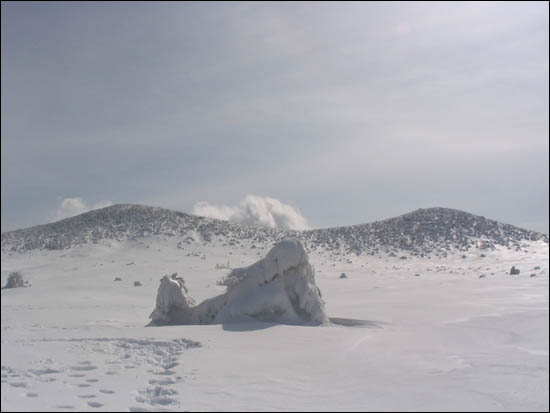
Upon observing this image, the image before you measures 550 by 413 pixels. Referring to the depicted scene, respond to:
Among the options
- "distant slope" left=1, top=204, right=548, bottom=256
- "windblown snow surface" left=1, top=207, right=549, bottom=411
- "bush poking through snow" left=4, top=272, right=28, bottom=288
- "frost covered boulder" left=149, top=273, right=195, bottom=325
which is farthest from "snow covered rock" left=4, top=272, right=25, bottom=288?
"distant slope" left=1, top=204, right=548, bottom=256

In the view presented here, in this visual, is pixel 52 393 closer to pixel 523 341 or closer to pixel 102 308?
pixel 523 341

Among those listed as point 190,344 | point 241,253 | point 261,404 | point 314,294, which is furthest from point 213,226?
point 261,404

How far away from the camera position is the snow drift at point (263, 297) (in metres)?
10.6

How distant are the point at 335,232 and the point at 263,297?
3388cm

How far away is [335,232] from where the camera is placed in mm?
44094

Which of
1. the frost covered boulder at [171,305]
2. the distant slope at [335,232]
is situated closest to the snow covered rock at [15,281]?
the frost covered boulder at [171,305]

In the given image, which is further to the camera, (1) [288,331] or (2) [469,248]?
(2) [469,248]

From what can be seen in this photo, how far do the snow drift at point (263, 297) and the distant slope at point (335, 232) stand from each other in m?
22.0

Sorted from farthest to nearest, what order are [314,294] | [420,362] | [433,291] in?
1. [433,291]
2. [314,294]
3. [420,362]

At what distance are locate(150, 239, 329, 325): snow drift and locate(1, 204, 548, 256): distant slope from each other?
2203 cm

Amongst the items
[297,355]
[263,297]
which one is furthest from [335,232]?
[297,355]

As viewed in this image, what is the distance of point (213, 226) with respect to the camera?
43.3 m

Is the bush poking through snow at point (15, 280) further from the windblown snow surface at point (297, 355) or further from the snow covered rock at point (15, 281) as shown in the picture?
the windblown snow surface at point (297, 355)

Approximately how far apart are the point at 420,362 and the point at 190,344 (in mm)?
3319
